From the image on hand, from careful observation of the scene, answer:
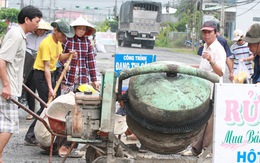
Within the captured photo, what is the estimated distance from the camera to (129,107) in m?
6.32

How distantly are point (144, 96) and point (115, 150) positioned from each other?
79cm

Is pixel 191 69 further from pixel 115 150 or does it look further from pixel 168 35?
pixel 168 35

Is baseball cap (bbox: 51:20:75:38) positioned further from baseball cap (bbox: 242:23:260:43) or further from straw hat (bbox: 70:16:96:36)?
baseball cap (bbox: 242:23:260:43)

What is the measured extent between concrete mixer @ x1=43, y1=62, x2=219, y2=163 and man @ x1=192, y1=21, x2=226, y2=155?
1382 millimetres

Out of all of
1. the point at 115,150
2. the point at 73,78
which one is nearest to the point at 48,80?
the point at 73,78

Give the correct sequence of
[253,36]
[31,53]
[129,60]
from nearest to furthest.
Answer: [253,36] < [31,53] < [129,60]

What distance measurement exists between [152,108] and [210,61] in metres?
2.15

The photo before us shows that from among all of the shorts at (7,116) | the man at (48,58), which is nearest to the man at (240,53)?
the man at (48,58)

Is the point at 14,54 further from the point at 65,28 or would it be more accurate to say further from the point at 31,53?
the point at 31,53

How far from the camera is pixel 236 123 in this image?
595 centimetres

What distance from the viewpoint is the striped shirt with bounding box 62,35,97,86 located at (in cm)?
932

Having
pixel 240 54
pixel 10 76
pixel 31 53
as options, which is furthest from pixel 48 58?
pixel 240 54

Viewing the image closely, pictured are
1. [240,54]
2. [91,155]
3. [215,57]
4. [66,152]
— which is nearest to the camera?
[91,155]

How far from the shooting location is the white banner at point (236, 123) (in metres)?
5.92
